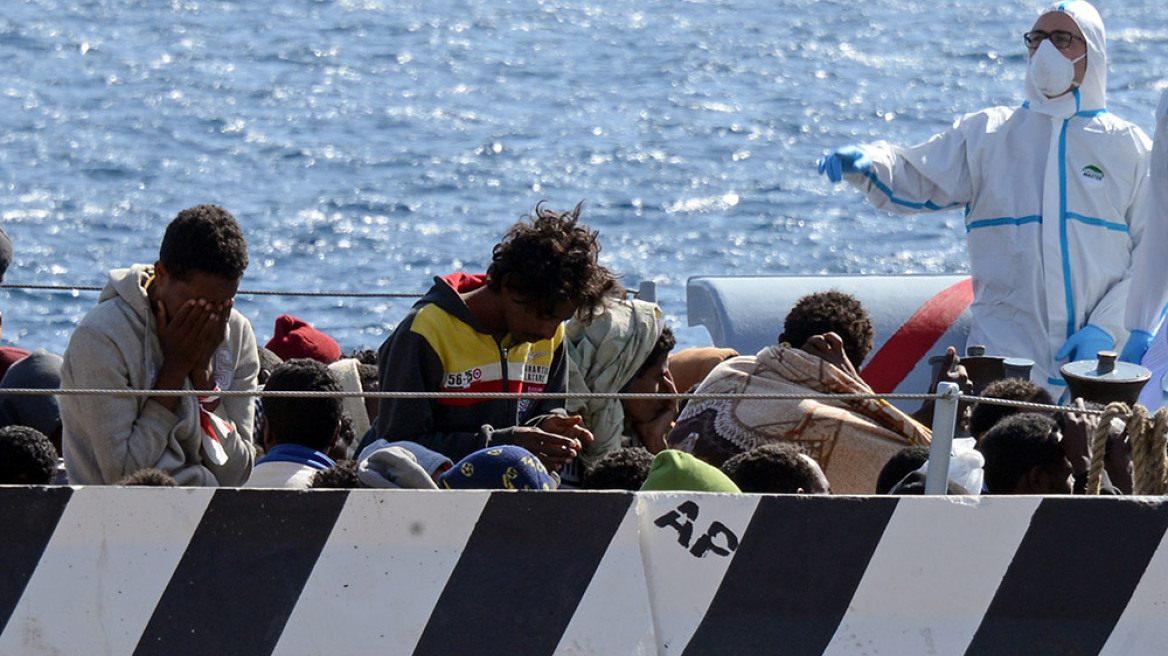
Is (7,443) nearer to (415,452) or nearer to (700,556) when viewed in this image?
(415,452)

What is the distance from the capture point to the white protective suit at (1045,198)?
21.9 ft

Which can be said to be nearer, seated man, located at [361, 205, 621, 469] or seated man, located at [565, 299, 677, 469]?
seated man, located at [361, 205, 621, 469]

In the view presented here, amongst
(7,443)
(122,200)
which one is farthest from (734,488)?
(122,200)

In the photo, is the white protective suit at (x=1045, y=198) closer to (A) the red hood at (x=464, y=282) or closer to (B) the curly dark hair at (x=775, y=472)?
(A) the red hood at (x=464, y=282)

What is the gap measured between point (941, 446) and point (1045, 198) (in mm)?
3920

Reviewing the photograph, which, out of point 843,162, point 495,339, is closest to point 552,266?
point 495,339

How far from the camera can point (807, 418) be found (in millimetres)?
4129

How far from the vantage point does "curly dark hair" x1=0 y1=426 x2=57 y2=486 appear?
3.70 m

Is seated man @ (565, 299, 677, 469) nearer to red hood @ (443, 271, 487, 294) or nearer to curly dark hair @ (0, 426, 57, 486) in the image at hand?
red hood @ (443, 271, 487, 294)

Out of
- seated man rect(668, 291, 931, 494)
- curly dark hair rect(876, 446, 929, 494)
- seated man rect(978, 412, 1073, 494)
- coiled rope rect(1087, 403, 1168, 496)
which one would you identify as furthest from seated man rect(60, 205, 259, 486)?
coiled rope rect(1087, 403, 1168, 496)

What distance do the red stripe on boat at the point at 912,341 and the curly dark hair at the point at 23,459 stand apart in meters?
3.80

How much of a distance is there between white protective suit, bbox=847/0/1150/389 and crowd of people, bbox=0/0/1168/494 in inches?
61.1

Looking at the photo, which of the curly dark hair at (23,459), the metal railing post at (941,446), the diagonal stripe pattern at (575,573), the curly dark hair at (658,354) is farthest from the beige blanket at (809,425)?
the curly dark hair at (23,459)

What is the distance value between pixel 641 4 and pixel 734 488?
26.1 metres
